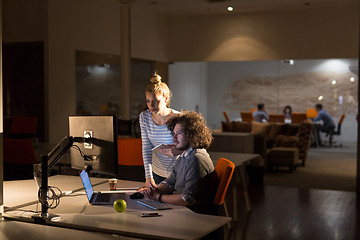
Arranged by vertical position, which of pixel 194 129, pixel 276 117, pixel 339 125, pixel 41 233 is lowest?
pixel 41 233

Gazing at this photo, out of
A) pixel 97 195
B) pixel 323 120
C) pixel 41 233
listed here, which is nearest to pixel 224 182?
pixel 97 195

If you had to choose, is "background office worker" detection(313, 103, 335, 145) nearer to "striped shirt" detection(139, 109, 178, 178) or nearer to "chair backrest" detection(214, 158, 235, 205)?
"striped shirt" detection(139, 109, 178, 178)

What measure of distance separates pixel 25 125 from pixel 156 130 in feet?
16.9

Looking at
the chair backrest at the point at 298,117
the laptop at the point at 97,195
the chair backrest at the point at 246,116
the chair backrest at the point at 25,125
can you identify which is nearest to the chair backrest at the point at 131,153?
the laptop at the point at 97,195

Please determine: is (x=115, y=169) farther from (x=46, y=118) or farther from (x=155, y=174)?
(x=46, y=118)

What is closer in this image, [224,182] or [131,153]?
[224,182]

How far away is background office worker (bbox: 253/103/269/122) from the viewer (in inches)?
379

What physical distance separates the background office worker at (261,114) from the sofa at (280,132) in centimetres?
10

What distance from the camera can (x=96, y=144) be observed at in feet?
10.2

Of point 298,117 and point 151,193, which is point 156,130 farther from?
point 298,117

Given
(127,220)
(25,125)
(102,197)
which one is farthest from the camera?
(25,125)

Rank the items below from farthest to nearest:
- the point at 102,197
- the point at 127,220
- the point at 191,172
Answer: the point at 102,197 → the point at 191,172 → the point at 127,220

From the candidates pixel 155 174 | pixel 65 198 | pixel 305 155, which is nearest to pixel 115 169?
pixel 65 198

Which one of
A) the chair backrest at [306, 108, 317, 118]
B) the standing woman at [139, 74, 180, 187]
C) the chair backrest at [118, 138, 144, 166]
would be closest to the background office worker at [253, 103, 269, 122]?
the chair backrest at [306, 108, 317, 118]
